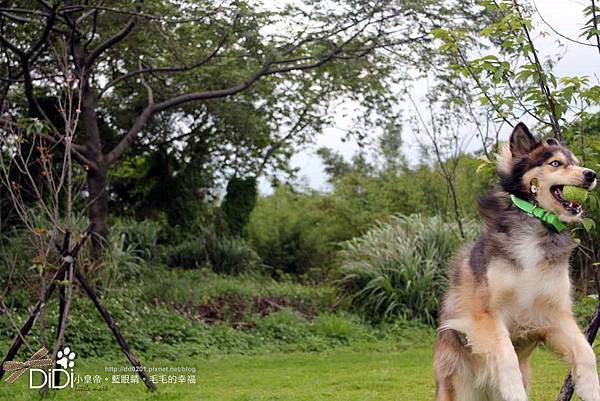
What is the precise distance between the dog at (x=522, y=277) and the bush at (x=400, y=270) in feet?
28.9

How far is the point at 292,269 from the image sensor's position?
63.0ft

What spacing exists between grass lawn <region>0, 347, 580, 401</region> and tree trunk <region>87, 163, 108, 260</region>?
3.46 m

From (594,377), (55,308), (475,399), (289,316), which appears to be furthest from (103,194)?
(594,377)

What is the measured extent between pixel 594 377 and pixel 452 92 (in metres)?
10.8

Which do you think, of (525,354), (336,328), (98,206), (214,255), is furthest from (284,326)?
(525,354)

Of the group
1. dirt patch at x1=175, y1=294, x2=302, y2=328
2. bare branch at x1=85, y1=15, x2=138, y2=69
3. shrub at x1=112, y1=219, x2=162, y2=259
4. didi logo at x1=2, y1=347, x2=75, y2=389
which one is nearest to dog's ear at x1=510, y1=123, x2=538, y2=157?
didi logo at x1=2, y1=347, x2=75, y2=389

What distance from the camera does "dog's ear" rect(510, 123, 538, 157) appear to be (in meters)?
4.22

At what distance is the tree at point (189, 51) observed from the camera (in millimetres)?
12562

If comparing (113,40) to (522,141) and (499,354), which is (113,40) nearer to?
(522,141)

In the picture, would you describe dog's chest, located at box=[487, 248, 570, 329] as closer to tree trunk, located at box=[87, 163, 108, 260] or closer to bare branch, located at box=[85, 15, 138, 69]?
bare branch, located at box=[85, 15, 138, 69]

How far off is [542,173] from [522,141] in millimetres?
249

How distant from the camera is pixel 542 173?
161 inches

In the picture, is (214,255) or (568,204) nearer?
(568,204)

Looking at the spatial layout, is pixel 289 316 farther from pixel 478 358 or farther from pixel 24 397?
pixel 478 358
